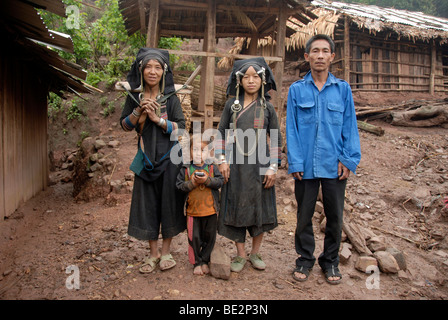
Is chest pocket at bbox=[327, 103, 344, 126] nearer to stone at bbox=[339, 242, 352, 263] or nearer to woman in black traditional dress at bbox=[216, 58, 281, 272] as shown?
woman in black traditional dress at bbox=[216, 58, 281, 272]

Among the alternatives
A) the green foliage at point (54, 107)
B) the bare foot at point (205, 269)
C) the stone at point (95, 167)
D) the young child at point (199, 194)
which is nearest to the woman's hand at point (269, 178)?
the young child at point (199, 194)

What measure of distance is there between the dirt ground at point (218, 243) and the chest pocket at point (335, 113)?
4.73 ft

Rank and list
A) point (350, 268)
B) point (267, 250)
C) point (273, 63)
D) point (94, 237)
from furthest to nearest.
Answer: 1. point (273, 63)
2. point (94, 237)
3. point (267, 250)
4. point (350, 268)

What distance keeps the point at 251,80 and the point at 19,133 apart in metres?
4.36

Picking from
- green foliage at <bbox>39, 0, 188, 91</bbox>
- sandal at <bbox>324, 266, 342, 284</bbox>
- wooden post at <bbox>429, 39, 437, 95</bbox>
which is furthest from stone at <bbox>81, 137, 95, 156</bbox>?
wooden post at <bbox>429, 39, 437, 95</bbox>

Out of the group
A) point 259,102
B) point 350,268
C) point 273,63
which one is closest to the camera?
point 259,102

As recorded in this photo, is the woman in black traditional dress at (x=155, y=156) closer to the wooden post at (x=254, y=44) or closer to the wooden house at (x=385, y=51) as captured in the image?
the wooden post at (x=254, y=44)

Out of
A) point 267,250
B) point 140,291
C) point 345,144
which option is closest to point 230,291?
point 140,291

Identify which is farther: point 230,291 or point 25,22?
point 25,22

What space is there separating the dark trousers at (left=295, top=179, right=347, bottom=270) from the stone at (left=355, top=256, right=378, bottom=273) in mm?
345

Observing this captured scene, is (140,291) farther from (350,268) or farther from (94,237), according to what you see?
(350,268)

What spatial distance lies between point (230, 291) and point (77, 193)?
16.0 feet

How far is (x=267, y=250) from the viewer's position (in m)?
3.71

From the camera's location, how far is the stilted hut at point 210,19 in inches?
268
